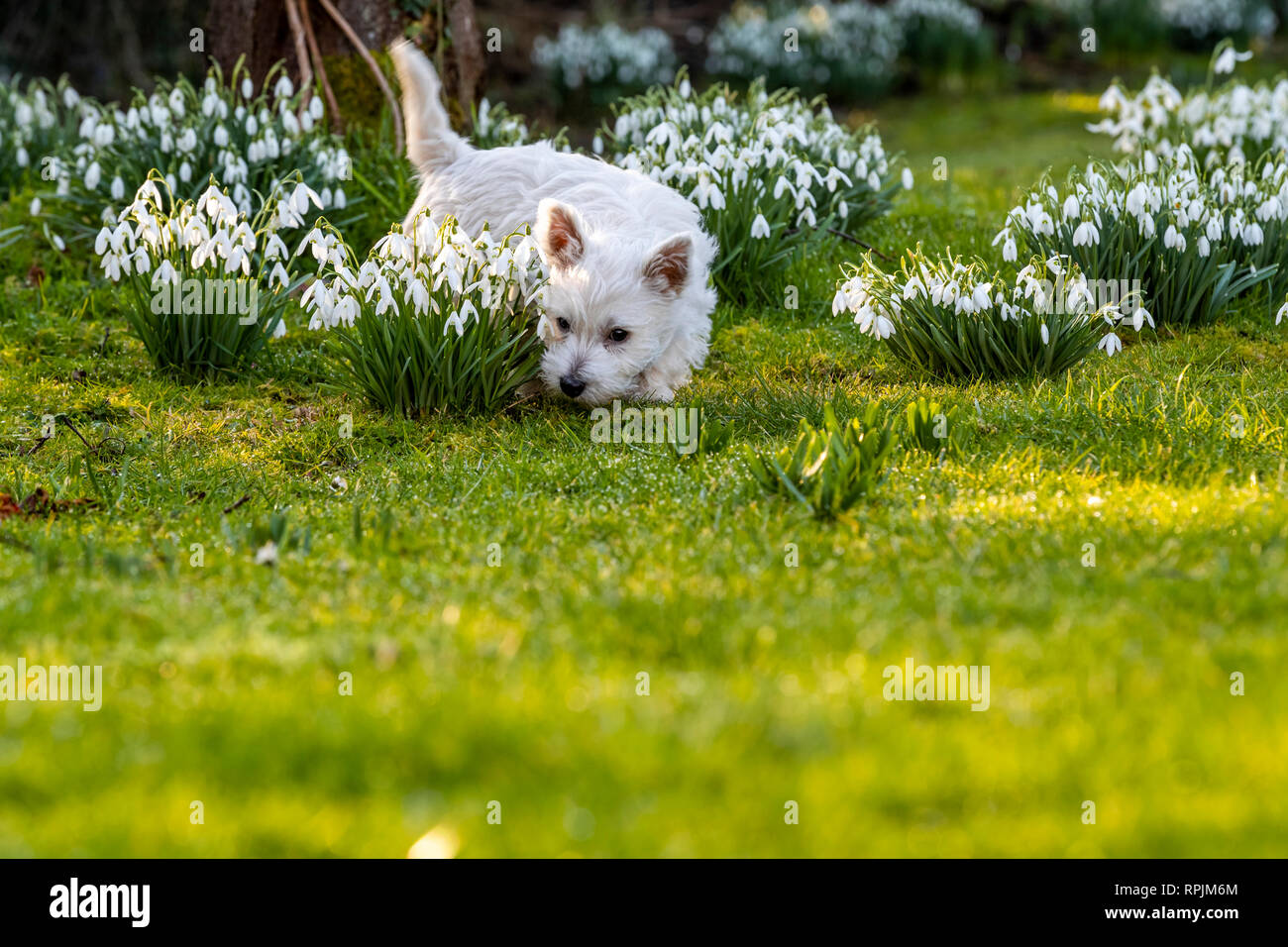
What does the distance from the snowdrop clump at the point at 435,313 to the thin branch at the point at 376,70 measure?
9.50 ft

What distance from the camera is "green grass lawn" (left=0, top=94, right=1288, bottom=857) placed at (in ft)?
8.13

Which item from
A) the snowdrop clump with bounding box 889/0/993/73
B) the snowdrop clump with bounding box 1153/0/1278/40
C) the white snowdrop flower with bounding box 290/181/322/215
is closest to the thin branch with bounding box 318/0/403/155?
the white snowdrop flower with bounding box 290/181/322/215

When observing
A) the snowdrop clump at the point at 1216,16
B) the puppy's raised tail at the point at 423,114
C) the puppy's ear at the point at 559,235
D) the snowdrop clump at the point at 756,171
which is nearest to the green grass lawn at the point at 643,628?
the puppy's ear at the point at 559,235

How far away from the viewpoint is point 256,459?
198 inches

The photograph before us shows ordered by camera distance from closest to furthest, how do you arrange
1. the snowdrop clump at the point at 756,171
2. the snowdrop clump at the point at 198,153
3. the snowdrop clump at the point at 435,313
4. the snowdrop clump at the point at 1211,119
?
the snowdrop clump at the point at 435,313 < the snowdrop clump at the point at 756,171 < the snowdrop clump at the point at 198,153 < the snowdrop clump at the point at 1211,119

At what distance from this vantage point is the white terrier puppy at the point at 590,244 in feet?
16.9

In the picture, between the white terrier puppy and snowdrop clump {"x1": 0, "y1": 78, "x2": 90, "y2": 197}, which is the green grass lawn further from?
snowdrop clump {"x1": 0, "y1": 78, "x2": 90, "y2": 197}

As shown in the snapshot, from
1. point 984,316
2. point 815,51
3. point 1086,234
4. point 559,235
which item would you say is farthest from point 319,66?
point 815,51

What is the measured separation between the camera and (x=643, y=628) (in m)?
3.32

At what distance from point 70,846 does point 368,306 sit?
3096 mm

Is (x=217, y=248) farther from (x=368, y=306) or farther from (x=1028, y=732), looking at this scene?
(x=1028, y=732)

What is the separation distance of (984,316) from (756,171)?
2.00 metres

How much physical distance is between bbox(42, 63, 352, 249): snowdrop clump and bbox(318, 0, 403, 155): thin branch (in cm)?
58

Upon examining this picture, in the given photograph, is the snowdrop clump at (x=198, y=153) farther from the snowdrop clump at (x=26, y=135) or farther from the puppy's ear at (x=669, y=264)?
the puppy's ear at (x=669, y=264)
